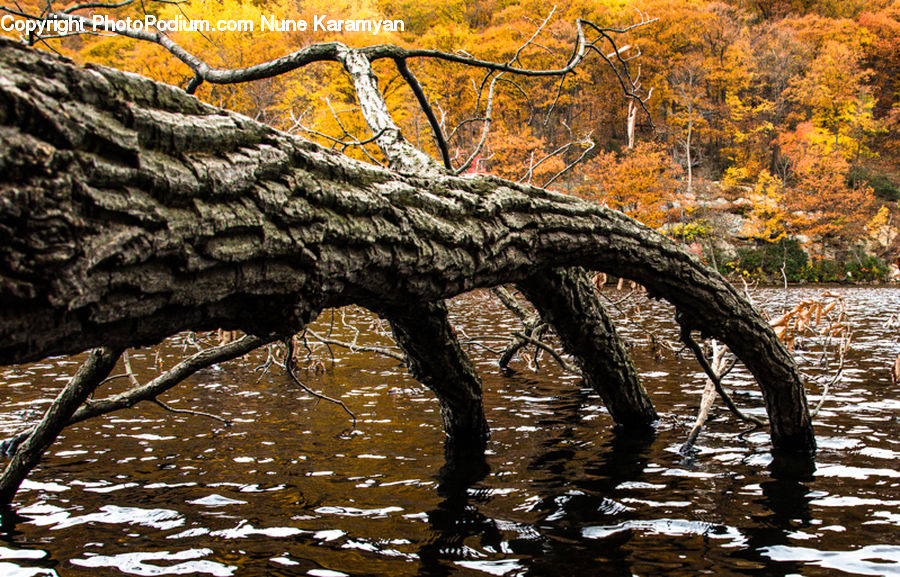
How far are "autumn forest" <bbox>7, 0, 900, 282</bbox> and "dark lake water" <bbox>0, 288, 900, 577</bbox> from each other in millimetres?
23328

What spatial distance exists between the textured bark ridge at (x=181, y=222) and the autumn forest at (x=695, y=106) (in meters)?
26.3

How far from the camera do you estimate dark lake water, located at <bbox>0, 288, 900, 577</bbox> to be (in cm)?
326

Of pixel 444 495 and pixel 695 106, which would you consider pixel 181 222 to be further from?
pixel 695 106

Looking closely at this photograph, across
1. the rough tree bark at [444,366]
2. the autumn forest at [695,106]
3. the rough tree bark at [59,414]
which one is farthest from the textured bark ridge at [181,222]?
the autumn forest at [695,106]

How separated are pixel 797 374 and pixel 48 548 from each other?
5.15 meters

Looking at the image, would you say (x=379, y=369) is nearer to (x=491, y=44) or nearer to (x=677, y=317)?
(x=677, y=317)

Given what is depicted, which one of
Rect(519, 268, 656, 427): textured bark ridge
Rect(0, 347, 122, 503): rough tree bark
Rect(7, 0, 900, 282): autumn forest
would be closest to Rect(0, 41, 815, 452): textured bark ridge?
Rect(0, 347, 122, 503): rough tree bark

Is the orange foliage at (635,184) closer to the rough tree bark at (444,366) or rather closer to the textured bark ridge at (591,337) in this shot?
the textured bark ridge at (591,337)

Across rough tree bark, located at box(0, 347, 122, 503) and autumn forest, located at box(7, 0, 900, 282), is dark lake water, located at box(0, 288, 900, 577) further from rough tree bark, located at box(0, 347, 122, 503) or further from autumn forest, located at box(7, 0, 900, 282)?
autumn forest, located at box(7, 0, 900, 282)

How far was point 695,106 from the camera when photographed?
153 ft

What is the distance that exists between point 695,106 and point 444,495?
159 ft

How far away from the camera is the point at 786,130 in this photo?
45875 millimetres

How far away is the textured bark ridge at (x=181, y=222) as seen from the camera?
1246mm

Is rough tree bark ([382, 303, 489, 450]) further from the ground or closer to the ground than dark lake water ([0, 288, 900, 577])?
further from the ground
